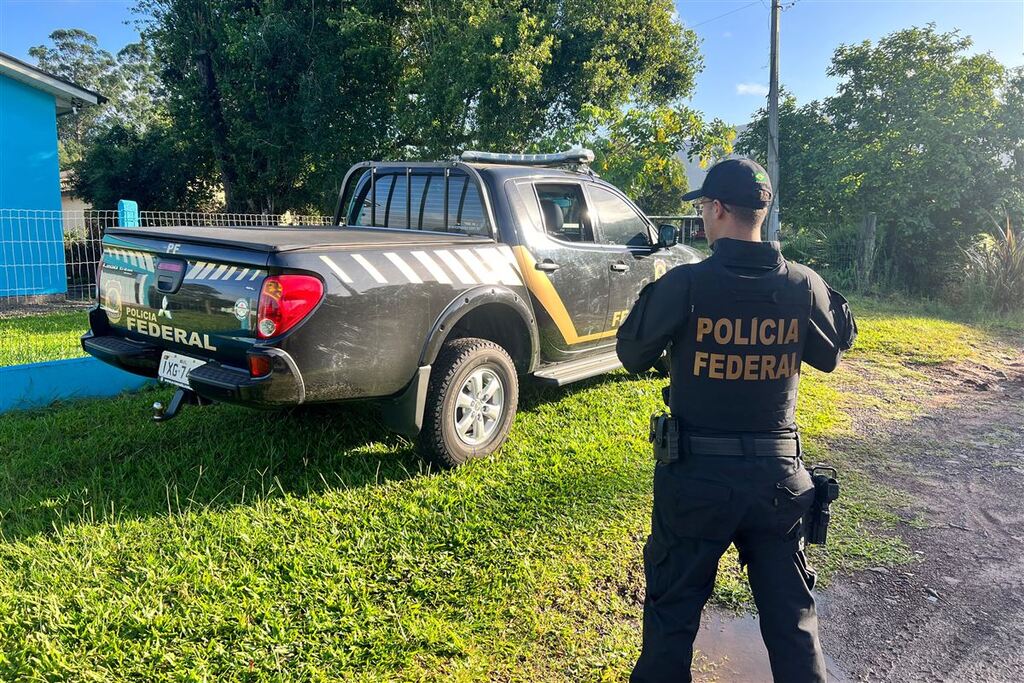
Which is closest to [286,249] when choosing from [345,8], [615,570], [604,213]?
[615,570]

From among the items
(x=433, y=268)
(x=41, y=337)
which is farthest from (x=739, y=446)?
(x=41, y=337)

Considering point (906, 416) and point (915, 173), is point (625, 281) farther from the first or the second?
point (915, 173)

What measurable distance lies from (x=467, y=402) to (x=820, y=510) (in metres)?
2.24

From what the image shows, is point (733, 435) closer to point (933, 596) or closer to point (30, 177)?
point (933, 596)

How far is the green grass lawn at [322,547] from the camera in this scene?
2475 mm

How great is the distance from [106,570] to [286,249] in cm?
153

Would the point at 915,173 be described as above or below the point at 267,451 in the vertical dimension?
above

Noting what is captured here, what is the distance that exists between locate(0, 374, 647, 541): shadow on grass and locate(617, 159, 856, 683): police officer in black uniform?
2.11 m

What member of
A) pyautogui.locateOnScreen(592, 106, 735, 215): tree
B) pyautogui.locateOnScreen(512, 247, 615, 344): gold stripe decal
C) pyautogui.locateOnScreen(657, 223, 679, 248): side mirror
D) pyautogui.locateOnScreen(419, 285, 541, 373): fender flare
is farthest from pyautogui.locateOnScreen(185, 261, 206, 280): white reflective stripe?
pyautogui.locateOnScreen(592, 106, 735, 215): tree

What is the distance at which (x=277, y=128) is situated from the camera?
16047 millimetres

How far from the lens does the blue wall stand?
11.0 m

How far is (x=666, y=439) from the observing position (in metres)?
2.16

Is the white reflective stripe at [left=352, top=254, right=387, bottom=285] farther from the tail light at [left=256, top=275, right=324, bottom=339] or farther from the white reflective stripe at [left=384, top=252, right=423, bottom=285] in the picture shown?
the tail light at [left=256, top=275, right=324, bottom=339]

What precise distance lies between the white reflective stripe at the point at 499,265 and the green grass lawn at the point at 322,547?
3.49ft
